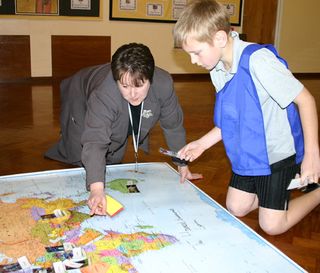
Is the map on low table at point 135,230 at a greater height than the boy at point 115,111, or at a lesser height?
lesser

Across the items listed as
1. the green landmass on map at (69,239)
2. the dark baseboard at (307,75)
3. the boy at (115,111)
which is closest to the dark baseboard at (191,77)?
the dark baseboard at (307,75)

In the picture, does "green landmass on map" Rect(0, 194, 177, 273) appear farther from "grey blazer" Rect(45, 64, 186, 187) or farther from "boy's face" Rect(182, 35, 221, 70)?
"boy's face" Rect(182, 35, 221, 70)

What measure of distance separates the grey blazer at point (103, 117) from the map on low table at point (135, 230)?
0.53ft

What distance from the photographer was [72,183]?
1.66 meters

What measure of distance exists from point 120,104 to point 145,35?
4.76 m

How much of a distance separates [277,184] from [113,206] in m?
0.67

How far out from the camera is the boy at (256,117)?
1402 millimetres

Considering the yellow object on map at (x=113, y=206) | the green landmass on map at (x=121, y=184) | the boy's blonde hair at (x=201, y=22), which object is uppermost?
the boy's blonde hair at (x=201, y=22)

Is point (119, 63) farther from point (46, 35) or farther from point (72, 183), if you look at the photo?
point (46, 35)

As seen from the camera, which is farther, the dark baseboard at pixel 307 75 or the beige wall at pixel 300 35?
the dark baseboard at pixel 307 75

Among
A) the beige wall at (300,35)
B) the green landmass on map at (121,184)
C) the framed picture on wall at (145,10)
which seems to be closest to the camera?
the green landmass on map at (121,184)

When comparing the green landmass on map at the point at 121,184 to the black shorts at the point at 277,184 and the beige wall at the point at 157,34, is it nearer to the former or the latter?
the black shorts at the point at 277,184

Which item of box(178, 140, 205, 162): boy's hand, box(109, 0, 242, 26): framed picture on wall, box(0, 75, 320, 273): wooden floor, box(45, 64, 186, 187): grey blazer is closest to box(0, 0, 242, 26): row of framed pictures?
box(109, 0, 242, 26): framed picture on wall

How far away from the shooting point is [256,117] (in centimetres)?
153
